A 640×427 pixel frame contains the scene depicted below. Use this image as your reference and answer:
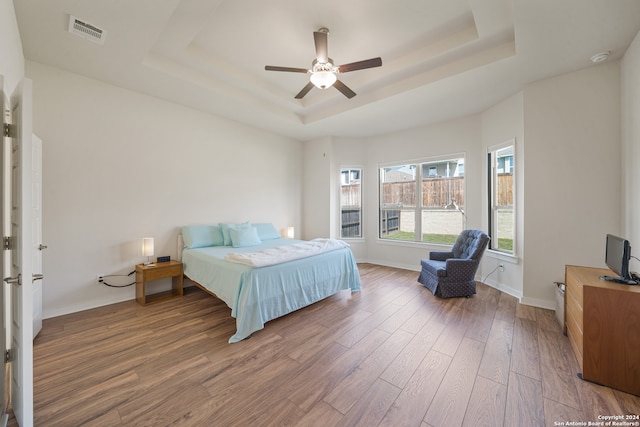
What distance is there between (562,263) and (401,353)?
2.46m

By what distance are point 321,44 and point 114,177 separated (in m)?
3.10

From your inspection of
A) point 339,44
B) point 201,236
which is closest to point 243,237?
point 201,236

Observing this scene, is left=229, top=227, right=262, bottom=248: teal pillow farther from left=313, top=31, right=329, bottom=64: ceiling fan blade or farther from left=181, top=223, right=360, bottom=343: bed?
left=313, top=31, right=329, bottom=64: ceiling fan blade

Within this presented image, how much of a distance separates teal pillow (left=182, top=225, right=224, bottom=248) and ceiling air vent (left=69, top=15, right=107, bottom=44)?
2381 millimetres

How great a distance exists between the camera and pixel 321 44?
2.30 meters

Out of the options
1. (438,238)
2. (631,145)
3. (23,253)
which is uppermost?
(631,145)

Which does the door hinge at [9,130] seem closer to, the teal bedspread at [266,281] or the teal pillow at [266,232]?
the teal bedspread at [266,281]

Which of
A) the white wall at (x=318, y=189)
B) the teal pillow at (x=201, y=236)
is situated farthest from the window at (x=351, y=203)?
the teal pillow at (x=201, y=236)

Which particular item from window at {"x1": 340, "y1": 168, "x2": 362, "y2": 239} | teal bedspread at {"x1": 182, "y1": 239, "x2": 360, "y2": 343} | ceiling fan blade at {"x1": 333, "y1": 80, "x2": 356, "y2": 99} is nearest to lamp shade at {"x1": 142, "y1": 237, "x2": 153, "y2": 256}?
teal bedspread at {"x1": 182, "y1": 239, "x2": 360, "y2": 343}

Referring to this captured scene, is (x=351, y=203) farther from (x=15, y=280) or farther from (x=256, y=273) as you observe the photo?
(x=15, y=280)

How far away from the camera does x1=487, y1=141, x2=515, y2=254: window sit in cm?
367

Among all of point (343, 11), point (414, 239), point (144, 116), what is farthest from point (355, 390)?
point (144, 116)

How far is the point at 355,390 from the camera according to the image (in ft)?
5.75

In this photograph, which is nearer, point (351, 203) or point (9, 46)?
point (9, 46)
